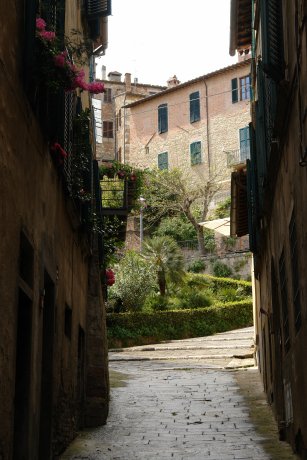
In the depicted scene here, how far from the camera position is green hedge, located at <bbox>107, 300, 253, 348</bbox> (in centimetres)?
3238

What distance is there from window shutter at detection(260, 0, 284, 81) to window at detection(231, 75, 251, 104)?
44844 millimetres

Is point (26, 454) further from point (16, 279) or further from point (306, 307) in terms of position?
point (306, 307)

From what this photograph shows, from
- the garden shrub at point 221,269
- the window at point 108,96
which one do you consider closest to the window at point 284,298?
the garden shrub at point 221,269

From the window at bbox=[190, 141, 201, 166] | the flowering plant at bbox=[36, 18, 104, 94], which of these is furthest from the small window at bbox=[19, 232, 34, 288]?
the window at bbox=[190, 141, 201, 166]

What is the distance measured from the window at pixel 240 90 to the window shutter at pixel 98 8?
38352 mm

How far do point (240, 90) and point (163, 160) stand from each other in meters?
8.23

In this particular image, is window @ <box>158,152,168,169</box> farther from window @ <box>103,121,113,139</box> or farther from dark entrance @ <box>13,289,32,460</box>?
dark entrance @ <box>13,289,32,460</box>

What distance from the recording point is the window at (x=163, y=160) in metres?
58.8

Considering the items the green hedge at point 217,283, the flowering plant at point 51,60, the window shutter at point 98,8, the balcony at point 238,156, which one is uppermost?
the balcony at point 238,156

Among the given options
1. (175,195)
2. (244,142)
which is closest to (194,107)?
(244,142)

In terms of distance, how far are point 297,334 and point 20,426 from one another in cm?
313

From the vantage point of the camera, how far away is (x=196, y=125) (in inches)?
2247

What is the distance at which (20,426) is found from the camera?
748cm

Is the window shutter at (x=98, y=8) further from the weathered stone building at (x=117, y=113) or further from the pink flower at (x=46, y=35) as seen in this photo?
the weathered stone building at (x=117, y=113)
